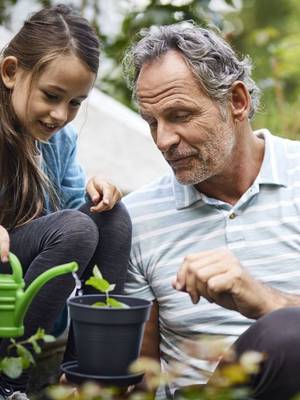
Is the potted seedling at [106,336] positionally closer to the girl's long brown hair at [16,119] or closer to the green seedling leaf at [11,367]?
the green seedling leaf at [11,367]

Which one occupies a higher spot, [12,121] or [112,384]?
[12,121]

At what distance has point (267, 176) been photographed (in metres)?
2.70

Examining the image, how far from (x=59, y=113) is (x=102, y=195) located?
307 mm

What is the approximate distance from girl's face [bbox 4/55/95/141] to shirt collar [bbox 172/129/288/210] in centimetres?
39

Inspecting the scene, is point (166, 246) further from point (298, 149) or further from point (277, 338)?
point (277, 338)

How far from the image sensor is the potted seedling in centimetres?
183

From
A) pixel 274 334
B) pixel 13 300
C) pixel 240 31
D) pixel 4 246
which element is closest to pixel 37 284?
pixel 13 300

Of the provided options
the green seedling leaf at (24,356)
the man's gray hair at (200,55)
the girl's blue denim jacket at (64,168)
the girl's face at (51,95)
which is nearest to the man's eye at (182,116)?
the man's gray hair at (200,55)

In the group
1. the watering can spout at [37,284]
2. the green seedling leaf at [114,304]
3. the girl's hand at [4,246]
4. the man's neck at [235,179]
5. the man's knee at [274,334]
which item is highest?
the watering can spout at [37,284]

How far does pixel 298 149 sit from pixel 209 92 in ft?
1.16

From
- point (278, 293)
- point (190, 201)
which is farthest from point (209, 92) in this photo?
point (278, 293)

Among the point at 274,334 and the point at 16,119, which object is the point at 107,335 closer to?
the point at 274,334

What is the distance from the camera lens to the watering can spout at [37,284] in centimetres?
187

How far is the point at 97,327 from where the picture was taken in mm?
1851
